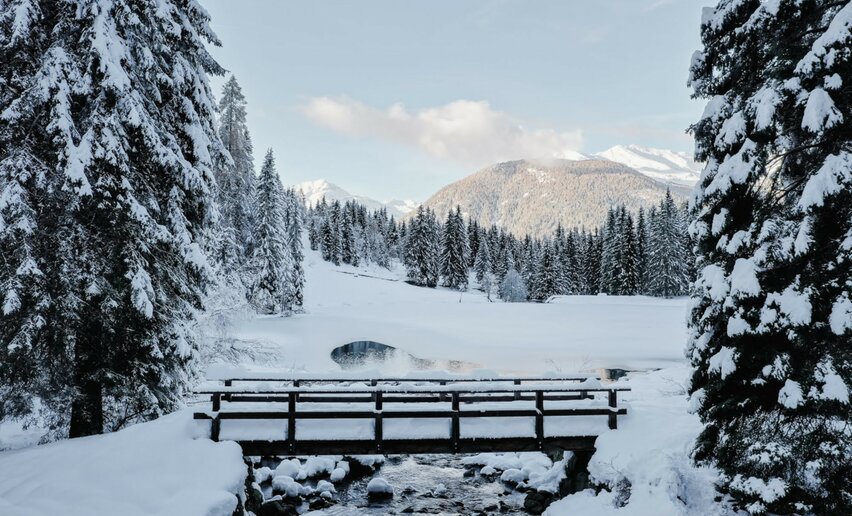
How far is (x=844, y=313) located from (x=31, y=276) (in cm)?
1426

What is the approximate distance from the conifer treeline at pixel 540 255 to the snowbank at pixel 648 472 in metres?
62.5

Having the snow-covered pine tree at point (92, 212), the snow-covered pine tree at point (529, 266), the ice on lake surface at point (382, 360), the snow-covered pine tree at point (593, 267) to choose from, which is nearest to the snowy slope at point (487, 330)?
the ice on lake surface at point (382, 360)

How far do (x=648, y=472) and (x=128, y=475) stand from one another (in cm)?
1043

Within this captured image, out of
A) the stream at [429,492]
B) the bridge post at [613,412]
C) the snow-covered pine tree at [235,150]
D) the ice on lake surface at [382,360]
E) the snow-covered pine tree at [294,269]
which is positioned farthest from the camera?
the snow-covered pine tree at [294,269]

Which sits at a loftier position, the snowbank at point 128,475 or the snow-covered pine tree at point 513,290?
the snow-covered pine tree at point 513,290

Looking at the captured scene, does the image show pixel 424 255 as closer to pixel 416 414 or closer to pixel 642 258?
pixel 642 258

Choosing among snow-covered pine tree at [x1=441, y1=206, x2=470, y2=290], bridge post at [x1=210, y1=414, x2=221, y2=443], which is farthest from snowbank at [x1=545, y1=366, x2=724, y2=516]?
snow-covered pine tree at [x1=441, y1=206, x2=470, y2=290]

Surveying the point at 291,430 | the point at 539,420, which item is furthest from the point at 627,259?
the point at 291,430

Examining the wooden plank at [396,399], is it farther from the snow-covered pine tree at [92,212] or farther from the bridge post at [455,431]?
the snow-covered pine tree at [92,212]

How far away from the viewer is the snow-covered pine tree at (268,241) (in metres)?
44.3

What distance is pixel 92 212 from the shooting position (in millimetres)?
11078

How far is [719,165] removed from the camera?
9.95 m

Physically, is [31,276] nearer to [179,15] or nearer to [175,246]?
[175,246]

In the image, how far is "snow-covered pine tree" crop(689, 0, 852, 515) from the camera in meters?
7.85
